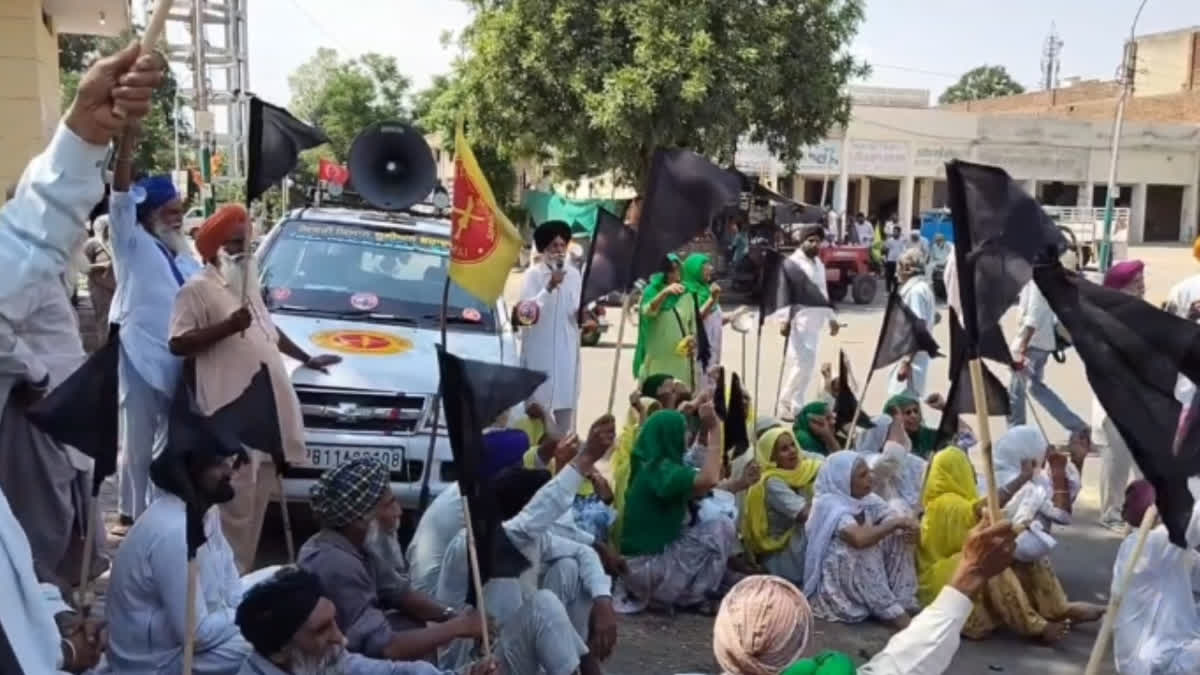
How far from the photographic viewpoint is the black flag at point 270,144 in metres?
5.08

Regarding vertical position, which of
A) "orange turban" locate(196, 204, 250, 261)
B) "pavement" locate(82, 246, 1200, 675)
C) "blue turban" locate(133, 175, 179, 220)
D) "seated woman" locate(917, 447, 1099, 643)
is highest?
"blue turban" locate(133, 175, 179, 220)

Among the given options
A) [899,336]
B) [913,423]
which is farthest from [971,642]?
[899,336]

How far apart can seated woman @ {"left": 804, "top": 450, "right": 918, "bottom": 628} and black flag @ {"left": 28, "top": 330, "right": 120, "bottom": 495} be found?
348cm

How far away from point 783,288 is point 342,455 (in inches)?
124

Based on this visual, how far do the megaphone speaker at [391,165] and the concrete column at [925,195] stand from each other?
1498 inches

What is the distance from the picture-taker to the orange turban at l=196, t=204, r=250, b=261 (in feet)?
17.7

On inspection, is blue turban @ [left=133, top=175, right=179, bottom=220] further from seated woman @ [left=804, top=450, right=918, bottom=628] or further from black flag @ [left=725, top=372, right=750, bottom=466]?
seated woman @ [left=804, top=450, right=918, bottom=628]

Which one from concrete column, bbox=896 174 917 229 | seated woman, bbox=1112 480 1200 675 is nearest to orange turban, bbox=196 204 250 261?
seated woman, bbox=1112 480 1200 675

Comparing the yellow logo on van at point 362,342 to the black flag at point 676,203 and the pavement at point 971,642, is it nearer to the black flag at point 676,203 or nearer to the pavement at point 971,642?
the pavement at point 971,642

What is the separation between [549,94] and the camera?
2125cm

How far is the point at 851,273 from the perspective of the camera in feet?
80.9

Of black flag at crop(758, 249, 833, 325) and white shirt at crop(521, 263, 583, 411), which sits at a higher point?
black flag at crop(758, 249, 833, 325)

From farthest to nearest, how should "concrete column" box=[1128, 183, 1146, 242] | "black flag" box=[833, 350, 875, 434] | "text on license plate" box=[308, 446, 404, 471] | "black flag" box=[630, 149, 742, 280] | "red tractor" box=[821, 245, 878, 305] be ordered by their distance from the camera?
"concrete column" box=[1128, 183, 1146, 242] → "red tractor" box=[821, 245, 878, 305] → "black flag" box=[833, 350, 875, 434] → "text on license plate" box=[308, 446, 404, 471] → "black flag" box=[630, 149, 742, 280]

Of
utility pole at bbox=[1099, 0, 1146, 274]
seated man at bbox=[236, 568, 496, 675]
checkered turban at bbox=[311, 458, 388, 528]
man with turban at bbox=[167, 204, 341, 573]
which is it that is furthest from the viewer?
utility pole at bbox=[1099, 0, 1146, 274]
